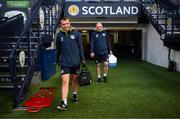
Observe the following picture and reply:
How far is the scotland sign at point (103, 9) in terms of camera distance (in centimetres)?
1681

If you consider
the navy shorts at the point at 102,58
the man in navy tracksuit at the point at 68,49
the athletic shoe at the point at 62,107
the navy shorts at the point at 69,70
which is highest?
the man in navy tracksuit at the point at 68,49

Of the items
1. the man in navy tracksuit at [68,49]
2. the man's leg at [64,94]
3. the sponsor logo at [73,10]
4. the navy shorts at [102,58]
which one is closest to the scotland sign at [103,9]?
the sponsor logo at [73,10]

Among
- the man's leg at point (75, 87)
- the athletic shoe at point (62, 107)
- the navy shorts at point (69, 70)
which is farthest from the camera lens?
the man's leg at point (75, 87)

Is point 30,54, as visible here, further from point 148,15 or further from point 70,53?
point 148,15

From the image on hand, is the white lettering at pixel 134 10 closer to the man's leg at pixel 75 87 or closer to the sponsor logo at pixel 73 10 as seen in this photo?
the sponsor logo at pixel 73 10

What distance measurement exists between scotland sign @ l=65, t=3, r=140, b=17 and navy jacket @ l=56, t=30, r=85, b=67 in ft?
31.5

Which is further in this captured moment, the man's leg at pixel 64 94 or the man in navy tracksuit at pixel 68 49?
the man in navy tracksuit at pixel 68 49

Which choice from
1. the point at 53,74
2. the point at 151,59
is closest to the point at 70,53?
the point at 53,74

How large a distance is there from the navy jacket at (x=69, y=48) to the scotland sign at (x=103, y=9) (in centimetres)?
961

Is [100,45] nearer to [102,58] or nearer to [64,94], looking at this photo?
[102,58]

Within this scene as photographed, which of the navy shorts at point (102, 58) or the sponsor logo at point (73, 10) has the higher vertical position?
the sponsor logo at point (73, 10)

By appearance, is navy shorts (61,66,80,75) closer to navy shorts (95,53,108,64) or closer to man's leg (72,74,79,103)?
man's leg (72,74,79,103)

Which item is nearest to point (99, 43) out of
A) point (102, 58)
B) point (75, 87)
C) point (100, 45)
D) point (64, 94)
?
point (100, 45)

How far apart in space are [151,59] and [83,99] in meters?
10.4
